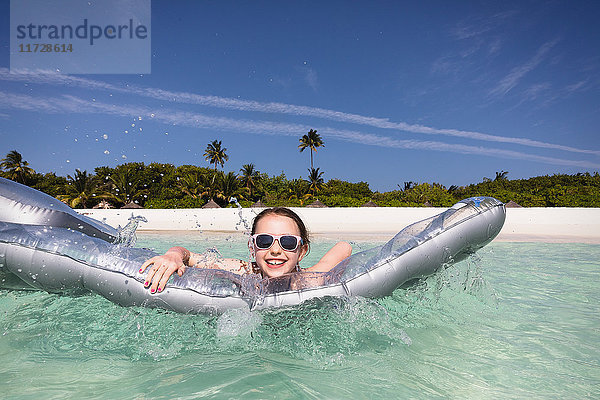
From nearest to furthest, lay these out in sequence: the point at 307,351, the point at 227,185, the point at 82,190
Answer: the point at 307,351
the point at 82,190
the point at 227,185

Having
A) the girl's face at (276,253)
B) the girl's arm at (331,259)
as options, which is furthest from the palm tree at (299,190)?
A: the girl's face at (276,253)

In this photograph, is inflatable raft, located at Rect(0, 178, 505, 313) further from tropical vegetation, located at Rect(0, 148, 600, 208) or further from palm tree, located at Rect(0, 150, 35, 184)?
palm tree, located at Rect(0, 150, 35, 184)

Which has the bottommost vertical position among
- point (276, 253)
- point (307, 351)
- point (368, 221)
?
point (307, 351)

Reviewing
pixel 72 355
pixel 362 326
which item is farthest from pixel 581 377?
pixel 72 355

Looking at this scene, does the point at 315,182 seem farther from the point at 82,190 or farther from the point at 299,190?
the point at 82,190

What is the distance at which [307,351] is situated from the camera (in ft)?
7.57

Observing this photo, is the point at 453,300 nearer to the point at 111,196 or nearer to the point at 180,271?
the point at 180,271

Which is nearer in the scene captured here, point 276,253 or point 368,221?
point 276,253

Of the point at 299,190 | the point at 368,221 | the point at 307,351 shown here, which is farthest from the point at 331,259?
the point at 299,190

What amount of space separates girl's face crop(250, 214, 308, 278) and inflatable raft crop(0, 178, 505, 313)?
137 millimetres

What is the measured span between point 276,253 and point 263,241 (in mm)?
123

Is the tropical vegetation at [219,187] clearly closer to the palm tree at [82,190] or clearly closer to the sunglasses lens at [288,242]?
the palm tree at [82,190]

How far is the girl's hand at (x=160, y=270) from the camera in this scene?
7.66 feet

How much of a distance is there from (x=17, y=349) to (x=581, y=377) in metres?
3.32
